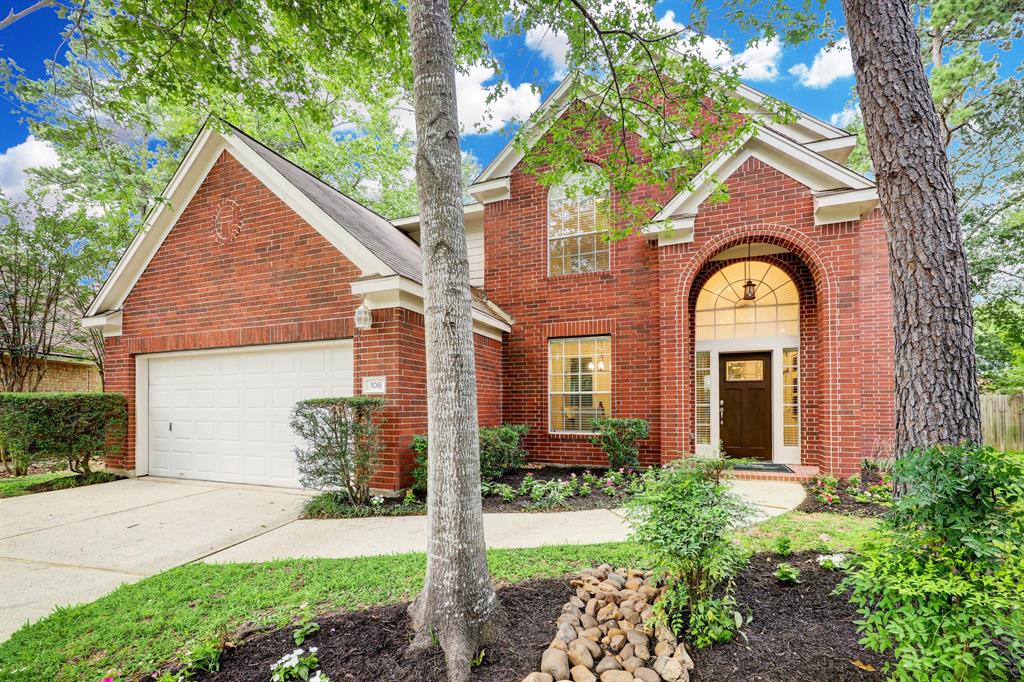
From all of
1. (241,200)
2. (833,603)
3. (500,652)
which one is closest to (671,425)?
(833,603)

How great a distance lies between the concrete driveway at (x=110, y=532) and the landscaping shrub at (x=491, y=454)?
1637 mm

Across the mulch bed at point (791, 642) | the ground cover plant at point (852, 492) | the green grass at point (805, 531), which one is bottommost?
the ground cover plant at point (852, 492)

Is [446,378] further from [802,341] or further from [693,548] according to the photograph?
[802,341]

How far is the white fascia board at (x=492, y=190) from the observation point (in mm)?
9273

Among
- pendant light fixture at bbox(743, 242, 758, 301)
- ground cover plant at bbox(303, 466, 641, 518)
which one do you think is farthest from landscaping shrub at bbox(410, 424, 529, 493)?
pendant light fixture at bbox(743, 242, 758, 301)

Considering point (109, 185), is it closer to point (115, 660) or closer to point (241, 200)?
point (241, 200)

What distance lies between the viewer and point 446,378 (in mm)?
2578

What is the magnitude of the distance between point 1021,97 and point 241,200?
2030 cm

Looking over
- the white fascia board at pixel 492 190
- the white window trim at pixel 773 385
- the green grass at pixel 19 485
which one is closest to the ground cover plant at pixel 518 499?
the white window trim at pixel 773 385

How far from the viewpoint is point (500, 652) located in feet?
7.74

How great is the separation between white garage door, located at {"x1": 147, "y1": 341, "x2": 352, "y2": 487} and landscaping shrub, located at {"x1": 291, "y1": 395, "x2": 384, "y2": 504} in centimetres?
102

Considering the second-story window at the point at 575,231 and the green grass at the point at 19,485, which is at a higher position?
the second-story window at the point at 575,231

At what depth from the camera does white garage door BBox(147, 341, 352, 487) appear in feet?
22.8

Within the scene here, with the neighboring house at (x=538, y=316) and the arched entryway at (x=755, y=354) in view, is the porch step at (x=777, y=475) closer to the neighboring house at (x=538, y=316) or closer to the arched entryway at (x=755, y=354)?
the neighboring house at (x=538, y=316)
